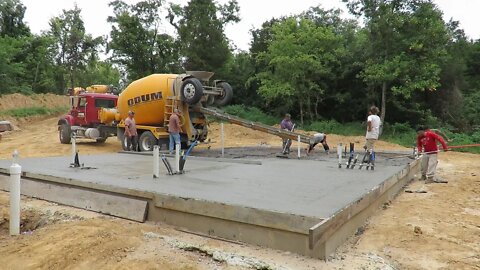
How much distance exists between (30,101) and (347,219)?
35168mm

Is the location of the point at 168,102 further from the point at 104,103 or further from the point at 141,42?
the point at 141,42

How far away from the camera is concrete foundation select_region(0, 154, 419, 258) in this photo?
454 centimetres

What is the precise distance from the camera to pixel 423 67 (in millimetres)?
22781

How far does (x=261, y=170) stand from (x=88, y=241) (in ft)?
15.5

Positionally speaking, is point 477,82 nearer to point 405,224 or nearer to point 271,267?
point 405,224

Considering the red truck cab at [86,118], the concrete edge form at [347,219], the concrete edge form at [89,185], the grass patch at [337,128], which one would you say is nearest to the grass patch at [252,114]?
the grass patch at [337,128]

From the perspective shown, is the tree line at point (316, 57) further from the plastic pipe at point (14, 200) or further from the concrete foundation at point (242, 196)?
the plastic pipe at point (14, 200)

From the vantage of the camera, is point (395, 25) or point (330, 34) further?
point (330, 34)

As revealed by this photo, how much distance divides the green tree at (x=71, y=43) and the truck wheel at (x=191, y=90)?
35358 mm

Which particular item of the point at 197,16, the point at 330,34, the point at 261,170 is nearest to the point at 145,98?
the point at 261,170

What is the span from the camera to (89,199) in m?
6.51

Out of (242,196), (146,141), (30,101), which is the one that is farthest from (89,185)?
(30,101)

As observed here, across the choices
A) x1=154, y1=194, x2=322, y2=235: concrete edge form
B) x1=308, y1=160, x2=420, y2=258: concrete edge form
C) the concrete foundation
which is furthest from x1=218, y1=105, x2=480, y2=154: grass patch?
x1=154, y1=194, x2=322, y2=235: concrete edge form

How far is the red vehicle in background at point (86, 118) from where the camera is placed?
716 inches
